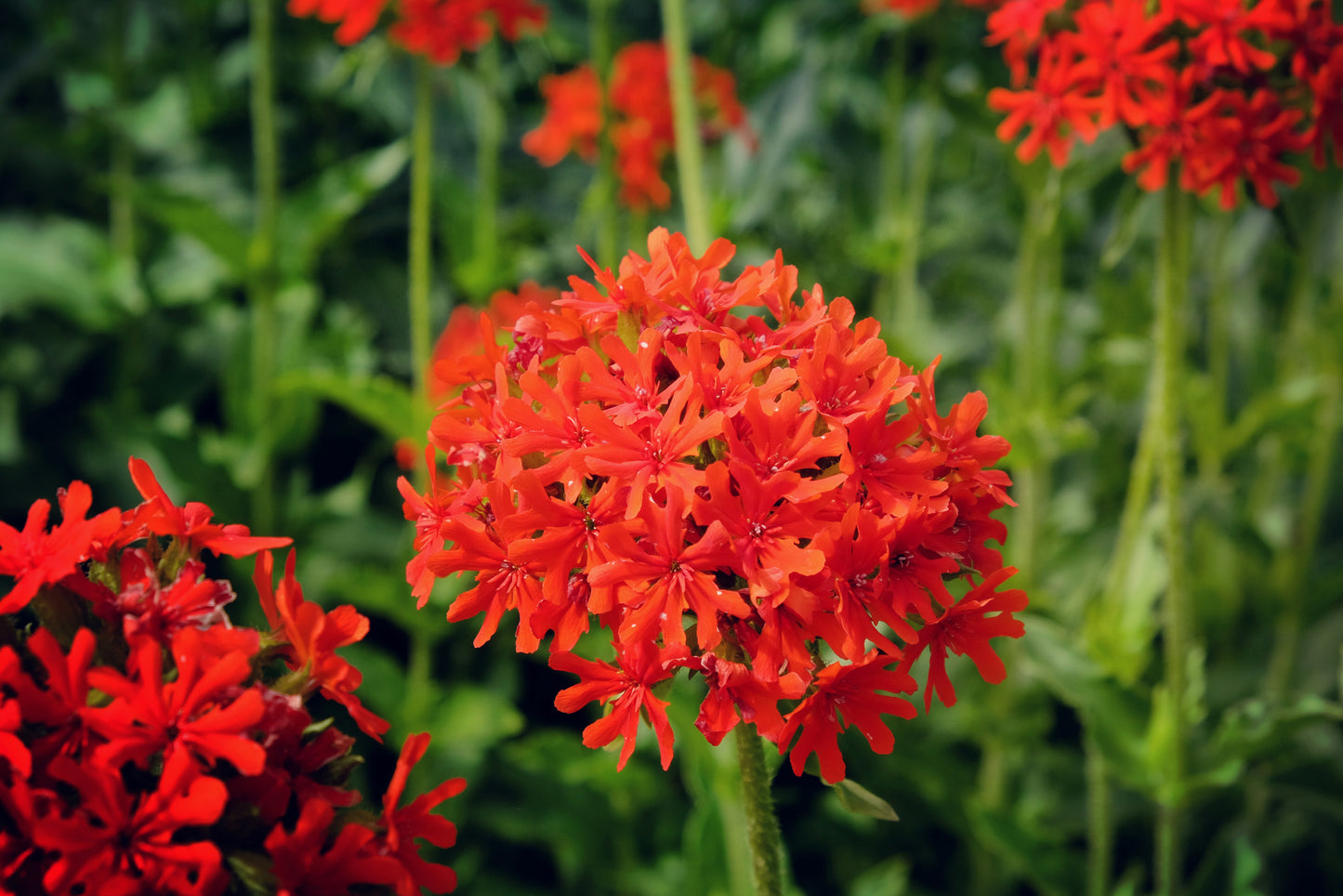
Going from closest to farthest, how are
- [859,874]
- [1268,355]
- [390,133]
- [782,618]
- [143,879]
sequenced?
[143,879]
[782,618]
[859,874]
[1268,355]
[390,133]

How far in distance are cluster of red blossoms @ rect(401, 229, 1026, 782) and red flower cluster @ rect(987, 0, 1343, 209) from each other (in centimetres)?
57

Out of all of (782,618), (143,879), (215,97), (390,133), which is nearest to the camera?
(143,879)

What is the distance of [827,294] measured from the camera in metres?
2.59

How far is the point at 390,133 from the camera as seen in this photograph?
10.3 ft

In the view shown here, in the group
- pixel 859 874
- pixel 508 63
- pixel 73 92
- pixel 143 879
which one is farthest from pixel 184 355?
pixel 143 879

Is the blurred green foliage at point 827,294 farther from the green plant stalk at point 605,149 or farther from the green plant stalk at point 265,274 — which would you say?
the green plant stalk at point 605,149

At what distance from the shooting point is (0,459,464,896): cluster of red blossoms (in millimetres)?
646

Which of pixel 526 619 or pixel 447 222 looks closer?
pixel 526 619

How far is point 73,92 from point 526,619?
9.26 ft

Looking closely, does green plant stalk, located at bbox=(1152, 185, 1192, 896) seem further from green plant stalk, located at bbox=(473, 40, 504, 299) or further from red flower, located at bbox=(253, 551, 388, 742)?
green plant stalk, located at bbox=(473, 40, 504, 299)

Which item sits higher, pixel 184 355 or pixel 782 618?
pixel 782 618

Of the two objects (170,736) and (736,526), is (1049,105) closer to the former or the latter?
(736,526)

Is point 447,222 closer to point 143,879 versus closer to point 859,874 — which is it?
point 859,874

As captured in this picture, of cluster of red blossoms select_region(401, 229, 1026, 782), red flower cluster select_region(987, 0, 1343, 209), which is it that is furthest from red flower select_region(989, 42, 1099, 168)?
cluster of red blossoms select_region(401, 229, 1026, 782)
